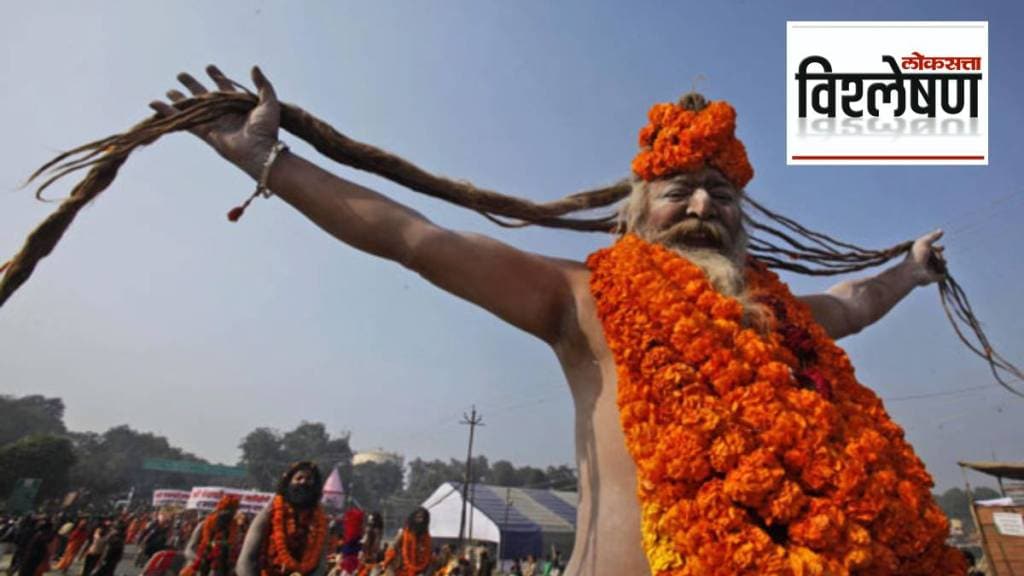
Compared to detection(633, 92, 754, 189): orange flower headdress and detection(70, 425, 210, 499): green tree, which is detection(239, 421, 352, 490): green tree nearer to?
detection(70, 425, 210, 499): green tree

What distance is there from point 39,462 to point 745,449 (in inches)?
2254

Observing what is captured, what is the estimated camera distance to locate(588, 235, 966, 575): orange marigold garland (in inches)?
71.6

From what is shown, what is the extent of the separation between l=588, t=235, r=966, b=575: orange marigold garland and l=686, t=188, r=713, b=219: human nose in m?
0.29

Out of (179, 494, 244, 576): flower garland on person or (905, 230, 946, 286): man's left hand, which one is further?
(179, 494, 244, 576): flower garland on person

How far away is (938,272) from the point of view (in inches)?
155

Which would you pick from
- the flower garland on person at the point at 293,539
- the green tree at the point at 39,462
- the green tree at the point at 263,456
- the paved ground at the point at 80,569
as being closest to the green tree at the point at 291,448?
the green tree at the point at 263,456

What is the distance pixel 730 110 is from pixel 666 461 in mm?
1819

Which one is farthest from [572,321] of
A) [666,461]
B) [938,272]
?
[938,272]

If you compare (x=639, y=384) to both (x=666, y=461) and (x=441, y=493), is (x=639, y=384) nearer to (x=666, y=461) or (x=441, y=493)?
(x=666, y=461)

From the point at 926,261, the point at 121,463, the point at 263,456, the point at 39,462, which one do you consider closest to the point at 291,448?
the point at 263,456

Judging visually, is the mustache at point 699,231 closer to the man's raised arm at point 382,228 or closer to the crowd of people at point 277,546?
the man's raised arm at point 382,228

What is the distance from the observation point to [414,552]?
11172 millimetres

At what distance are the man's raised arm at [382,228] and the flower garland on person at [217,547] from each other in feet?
22.5

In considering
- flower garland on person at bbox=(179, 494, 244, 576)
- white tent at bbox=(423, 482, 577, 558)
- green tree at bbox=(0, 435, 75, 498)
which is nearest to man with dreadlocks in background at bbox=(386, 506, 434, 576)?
flower garland on person at bbox=(179, 494, 244, 576)
